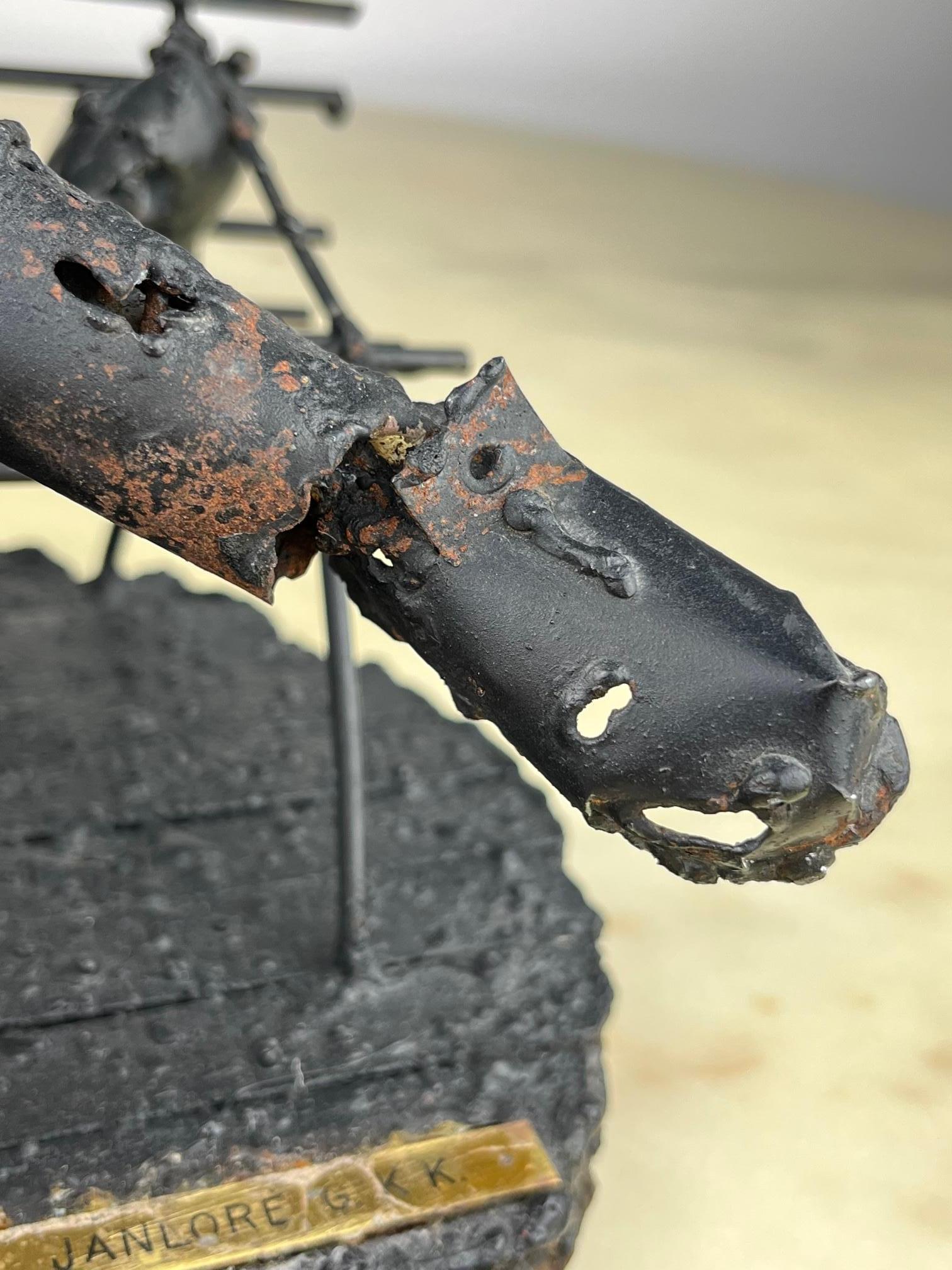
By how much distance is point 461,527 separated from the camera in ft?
2.47

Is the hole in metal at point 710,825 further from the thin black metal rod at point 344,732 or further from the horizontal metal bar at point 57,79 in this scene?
the horizontal metal bar at point 57,79

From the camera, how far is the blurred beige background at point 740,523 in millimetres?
1195

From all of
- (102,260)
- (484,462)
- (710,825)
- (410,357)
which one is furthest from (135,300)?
(710,825)

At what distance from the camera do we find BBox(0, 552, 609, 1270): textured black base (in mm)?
966

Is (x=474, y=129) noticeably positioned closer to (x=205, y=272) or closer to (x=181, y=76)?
(x=181, y=76)

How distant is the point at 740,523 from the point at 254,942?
110 centimetres

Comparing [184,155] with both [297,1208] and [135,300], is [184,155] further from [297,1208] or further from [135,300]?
[297,1208]

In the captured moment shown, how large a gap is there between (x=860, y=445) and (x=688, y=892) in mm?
1015

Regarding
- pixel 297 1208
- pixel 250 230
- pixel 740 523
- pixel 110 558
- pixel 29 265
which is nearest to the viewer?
pixel 29 265

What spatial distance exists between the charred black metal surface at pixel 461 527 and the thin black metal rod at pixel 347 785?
0.27 meters

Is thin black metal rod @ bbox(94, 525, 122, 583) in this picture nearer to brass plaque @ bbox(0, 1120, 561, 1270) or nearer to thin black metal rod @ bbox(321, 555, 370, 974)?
thin black metal rod @ bbox(321, 555, 370, 974)

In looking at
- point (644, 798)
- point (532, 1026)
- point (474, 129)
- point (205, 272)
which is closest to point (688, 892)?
point (532, 1026)

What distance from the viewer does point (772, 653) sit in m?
0.74

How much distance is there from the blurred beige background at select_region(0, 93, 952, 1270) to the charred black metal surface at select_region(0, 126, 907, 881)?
49 cm
